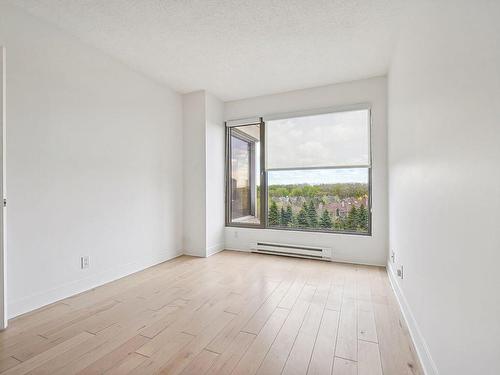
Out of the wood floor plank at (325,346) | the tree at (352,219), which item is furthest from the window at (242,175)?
the wood floor plank at (325,346)

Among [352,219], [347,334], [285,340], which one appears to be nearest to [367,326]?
[347,334]

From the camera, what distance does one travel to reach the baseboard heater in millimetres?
3985

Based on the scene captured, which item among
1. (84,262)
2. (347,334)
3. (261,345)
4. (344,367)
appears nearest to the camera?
(344,367)

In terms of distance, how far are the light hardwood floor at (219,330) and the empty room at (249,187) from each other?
19mm

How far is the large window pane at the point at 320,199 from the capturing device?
12.9 feet

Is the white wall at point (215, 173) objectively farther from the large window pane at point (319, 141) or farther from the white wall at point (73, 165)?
the large window pane at point (319, 141)

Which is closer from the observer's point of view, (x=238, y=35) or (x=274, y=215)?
(x=238, y=35)

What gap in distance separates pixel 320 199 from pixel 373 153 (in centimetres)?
106

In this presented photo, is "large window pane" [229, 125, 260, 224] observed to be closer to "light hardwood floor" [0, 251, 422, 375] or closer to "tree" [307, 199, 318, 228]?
"tree" [307, 199, 318, 228]

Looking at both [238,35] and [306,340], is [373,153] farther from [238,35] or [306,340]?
[306,340]

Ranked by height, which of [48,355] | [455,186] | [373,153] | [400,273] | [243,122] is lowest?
[48,355]

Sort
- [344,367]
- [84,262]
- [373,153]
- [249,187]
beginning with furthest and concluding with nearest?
[249,187]
[373,153]
[84,262]
[344,367]

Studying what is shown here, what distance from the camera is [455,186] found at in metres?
1.21

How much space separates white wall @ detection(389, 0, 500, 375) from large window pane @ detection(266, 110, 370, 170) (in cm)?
184
